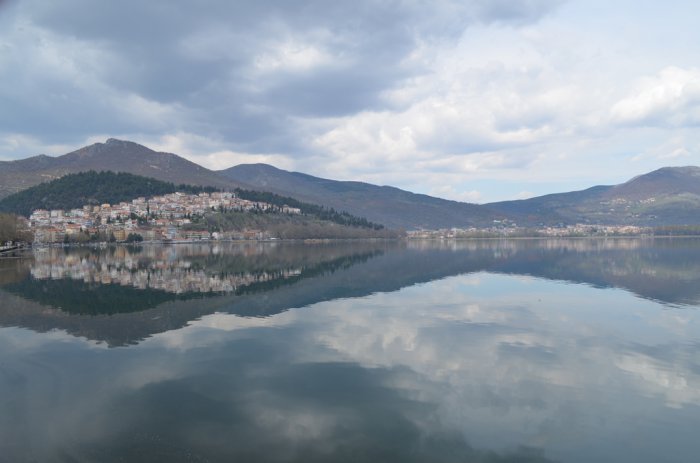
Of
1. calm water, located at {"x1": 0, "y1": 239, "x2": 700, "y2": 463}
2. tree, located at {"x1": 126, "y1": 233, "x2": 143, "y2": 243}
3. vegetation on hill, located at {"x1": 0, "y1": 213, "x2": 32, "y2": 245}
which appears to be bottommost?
calm water, located at {"x1": 0, "y1": 239, "x2": 700, "y2": 463}

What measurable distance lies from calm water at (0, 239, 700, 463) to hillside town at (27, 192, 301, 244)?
114702 millimetres

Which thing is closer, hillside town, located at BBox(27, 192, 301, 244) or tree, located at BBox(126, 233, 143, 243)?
hillside town, located at BBox(27, 192, 301, 244)

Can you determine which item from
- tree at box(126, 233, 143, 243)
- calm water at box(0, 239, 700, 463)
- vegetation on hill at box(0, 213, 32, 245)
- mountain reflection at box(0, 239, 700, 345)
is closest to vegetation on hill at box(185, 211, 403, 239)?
tree at box(126, 233, 143, 243)

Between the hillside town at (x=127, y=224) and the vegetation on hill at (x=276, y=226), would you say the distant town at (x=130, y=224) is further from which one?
the vegetation on hill at (x=276, y=226)

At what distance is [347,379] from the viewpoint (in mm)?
14242

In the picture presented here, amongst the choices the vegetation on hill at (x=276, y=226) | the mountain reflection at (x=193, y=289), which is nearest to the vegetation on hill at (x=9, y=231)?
the mountain reflection at (x=193, y=289)

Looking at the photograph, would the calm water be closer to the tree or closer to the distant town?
the tree

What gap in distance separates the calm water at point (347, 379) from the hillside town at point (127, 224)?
11470 centimetres

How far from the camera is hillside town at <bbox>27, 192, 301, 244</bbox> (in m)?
133

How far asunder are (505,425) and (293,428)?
4919mm

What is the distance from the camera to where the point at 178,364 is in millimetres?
15719

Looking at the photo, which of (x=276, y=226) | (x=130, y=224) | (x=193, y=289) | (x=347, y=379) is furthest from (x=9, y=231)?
(x=347, y=379)

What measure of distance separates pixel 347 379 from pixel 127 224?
160500 mm

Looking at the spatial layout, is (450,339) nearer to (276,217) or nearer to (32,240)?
(32,240)
